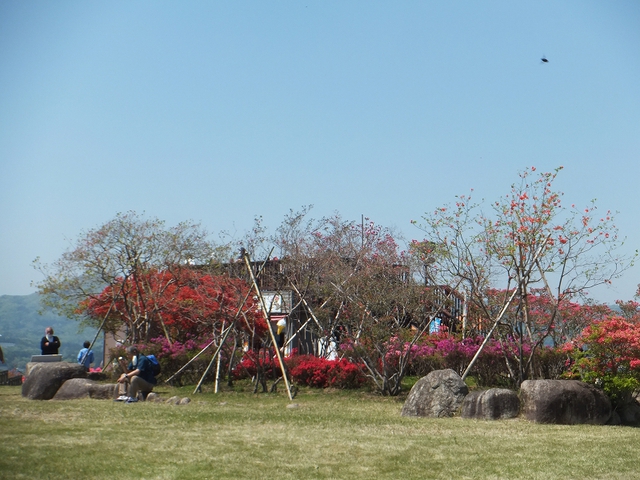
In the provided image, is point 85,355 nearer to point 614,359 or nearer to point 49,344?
point 49,344

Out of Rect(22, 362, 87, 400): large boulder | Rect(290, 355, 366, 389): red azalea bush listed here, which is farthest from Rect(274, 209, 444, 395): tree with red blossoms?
Rect(22, 362, 87, 400): large boulder

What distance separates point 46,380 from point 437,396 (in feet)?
28.7

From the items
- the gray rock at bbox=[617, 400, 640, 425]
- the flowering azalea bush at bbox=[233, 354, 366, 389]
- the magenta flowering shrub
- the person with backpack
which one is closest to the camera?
the gray rock at bbox=[617, 400, 640, 425]

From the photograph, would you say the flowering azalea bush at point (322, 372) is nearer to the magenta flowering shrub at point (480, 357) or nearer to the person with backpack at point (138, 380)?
the magenta flowering shrub at point (480, 357)

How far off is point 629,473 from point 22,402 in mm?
11939

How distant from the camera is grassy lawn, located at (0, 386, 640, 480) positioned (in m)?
8.73

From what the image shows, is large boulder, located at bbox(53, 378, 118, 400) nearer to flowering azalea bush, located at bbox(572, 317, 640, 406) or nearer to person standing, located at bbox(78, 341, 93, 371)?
person standing, located at bbox(78, 341, 93, 371)

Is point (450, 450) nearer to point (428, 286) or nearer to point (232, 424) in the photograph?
point (232, 424)

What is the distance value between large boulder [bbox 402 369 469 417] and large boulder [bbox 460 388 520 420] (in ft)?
1.42

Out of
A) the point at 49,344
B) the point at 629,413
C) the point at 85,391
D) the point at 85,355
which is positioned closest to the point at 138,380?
the point at 85,391

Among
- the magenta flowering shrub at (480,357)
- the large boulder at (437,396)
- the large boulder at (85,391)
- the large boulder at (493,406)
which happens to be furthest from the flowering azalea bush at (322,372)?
the large boulder at (493,406)

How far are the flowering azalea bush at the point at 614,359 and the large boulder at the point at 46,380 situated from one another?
1122 centimetres

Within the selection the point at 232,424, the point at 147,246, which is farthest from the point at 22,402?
the point at 147,246

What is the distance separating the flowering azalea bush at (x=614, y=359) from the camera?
14.0 meters
